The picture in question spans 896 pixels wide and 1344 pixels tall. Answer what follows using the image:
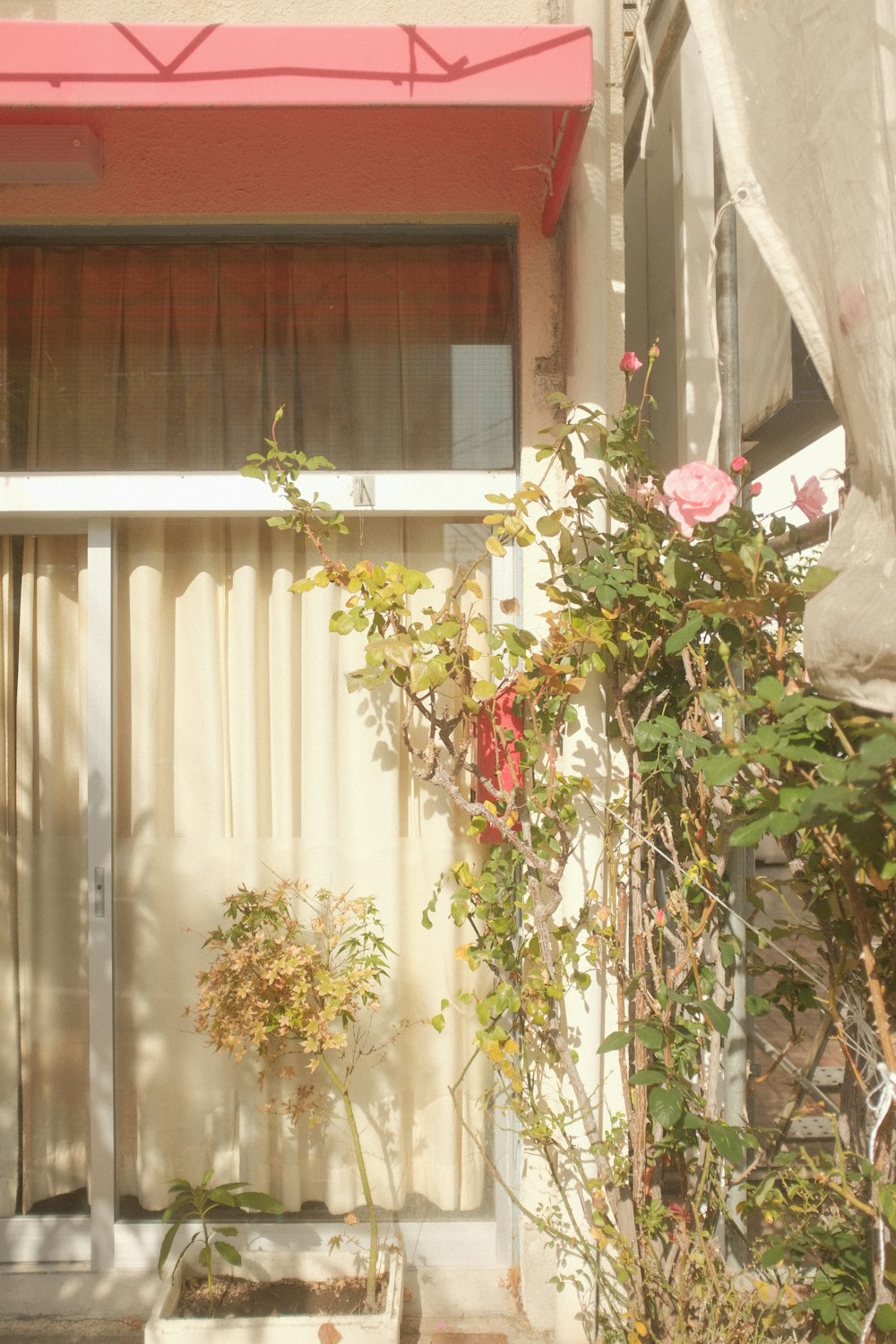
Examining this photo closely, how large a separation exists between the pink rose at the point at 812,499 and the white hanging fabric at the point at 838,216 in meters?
0.57

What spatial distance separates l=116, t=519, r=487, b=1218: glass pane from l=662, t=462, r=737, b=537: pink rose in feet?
3.15

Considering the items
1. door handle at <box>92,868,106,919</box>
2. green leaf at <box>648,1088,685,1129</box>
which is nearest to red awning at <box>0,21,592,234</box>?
door handle at <box>92,868,106,919</box>

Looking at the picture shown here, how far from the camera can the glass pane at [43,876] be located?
9.98ft

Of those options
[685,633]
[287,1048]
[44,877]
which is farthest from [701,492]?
[44,877]

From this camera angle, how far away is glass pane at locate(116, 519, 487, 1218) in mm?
3018

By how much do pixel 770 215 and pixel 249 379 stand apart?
5.65 feet

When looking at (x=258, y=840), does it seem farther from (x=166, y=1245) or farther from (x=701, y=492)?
(x=701, y=492)

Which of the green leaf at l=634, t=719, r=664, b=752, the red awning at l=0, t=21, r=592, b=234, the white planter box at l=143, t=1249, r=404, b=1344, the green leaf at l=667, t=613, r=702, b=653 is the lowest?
the white planter box at l=143, t=1249, r=404, b=1344

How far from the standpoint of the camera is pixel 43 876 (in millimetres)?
3066

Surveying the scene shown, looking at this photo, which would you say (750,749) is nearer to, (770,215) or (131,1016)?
(770,215)

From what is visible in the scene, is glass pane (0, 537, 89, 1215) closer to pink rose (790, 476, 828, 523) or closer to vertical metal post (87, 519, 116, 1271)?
vertical metal post (87, 519, 116, 1271)

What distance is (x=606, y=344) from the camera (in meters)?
2.74

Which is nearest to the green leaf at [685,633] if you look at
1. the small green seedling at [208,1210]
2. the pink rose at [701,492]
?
the pink rose at [701,492]

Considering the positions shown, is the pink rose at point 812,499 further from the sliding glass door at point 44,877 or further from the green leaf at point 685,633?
the sliding glass door at point 44,877
